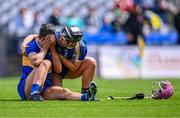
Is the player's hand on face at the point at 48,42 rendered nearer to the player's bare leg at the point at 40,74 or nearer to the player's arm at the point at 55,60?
the player's arm at the point at 55,60

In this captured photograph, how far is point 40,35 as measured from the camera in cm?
1348

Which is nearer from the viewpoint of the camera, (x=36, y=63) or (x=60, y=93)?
(x=36, y=63)

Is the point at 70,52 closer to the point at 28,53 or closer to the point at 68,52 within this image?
the point at 68,52

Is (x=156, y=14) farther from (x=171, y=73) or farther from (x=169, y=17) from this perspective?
(x=171, y=73)

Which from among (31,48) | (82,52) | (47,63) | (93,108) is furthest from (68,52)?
(93,108)

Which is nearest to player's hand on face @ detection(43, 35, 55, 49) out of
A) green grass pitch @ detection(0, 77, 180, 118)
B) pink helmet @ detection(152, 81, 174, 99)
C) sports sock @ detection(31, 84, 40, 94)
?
sports sock @ detection(31, 84, 40, 94)

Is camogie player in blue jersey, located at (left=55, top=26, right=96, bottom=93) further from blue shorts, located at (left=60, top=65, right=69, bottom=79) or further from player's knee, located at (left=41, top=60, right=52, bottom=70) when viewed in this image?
player's knee, located at (left=41, top=60, right=52, bottom=70)

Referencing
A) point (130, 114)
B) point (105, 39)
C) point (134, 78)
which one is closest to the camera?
point (130, 114)

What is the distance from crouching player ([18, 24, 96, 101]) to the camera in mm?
13180

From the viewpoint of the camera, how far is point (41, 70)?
1311cm

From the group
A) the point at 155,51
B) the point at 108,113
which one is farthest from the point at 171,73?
the point at 108,113

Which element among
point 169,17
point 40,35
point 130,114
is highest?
point 169,17

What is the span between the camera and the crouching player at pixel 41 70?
13.2m

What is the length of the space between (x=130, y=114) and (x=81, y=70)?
2721 millimetres
